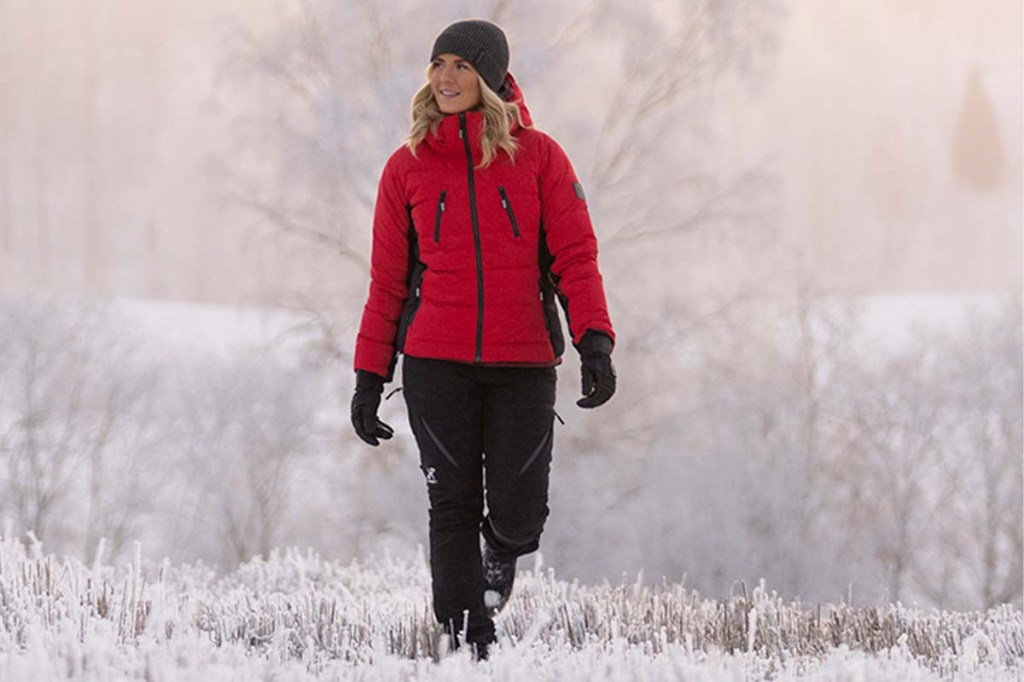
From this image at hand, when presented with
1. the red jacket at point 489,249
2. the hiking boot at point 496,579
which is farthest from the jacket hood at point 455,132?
the hiking boot at point 496,579

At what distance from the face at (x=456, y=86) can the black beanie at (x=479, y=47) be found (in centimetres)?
2

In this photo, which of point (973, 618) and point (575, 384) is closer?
point (973, 618)

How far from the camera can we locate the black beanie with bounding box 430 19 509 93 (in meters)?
3.52

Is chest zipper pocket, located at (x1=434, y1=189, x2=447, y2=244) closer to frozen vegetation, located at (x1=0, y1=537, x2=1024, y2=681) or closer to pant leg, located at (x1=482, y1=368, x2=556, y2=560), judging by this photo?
pant leg, located at (x1=482, y1=368, x2=556, y2=560)

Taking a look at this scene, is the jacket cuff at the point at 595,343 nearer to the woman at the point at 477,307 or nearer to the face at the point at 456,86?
the woman at the point at 477,307

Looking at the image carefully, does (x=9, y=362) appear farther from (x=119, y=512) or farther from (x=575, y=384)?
(x=575, y=384)

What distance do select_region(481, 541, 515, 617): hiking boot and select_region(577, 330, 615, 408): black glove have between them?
63cm

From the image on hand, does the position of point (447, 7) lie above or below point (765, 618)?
above

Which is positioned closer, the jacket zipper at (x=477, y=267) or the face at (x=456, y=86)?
the jacket zipper at (x=477, y=267)

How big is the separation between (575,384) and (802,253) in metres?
5.70

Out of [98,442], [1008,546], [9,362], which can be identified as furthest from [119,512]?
[1008,546]

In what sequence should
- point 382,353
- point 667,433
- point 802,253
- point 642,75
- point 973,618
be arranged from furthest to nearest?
point 802,253
point 667,433
point 642,75
point 973,618
point 382,353

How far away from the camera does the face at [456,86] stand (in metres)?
3.52

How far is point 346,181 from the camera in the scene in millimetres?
12742
